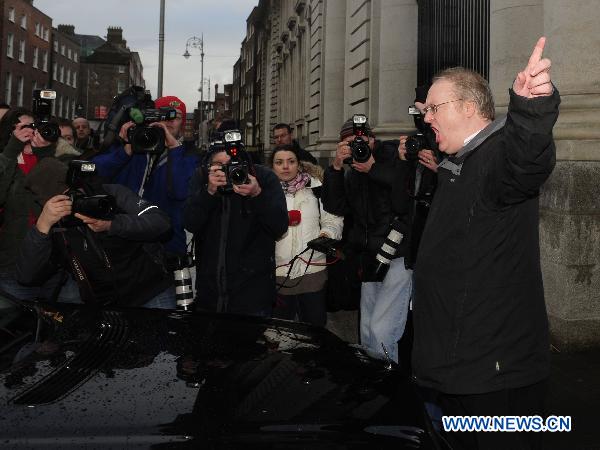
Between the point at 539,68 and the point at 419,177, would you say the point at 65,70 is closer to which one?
the point at 419,177

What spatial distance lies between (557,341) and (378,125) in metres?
5.73

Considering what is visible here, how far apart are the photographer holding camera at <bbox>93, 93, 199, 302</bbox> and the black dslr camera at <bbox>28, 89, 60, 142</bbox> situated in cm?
32

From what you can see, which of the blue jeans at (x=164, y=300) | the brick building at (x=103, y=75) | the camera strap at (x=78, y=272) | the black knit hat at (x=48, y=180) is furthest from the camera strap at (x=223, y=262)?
the brick building at (x=103, y=75)

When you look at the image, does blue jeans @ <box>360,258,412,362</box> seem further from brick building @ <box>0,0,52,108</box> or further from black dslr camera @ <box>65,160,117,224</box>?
brick building @ <box>0,0,52,108</box>

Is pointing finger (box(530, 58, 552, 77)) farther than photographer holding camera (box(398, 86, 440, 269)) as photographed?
No

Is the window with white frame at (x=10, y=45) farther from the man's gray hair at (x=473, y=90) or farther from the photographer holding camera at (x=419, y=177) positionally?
the man's gray hair at (x=473, y=90)

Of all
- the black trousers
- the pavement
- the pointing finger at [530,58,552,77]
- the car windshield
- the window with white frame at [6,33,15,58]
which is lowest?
the pavement

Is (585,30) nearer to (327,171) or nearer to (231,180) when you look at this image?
(327,171)

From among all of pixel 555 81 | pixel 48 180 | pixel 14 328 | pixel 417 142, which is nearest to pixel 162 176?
pixel 48 180

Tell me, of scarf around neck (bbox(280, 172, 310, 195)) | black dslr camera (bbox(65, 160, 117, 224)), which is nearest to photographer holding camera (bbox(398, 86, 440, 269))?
scarf around neck (bbox(280, 172, 310, 195))

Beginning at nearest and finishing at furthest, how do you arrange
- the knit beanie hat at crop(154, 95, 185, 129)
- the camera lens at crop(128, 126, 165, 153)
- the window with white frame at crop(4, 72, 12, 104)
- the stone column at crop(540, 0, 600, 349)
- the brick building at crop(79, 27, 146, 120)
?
1. the camera lens at crop(128, 126, 165, 153)
2. the knit beanie hat at crop(154, 95, 185, 129)
3. the stone column at crop(540, 0, 600, 349)
4. the window with white frame at crop(4, 72, 12, 104)
5. the brick building at crop(79, 27, 146, 120)

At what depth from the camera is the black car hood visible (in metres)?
1.83

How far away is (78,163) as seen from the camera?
133 inches

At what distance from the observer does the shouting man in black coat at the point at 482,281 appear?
2.14 metres
